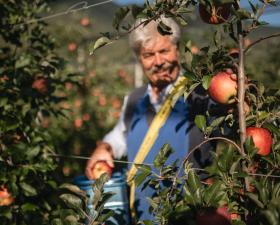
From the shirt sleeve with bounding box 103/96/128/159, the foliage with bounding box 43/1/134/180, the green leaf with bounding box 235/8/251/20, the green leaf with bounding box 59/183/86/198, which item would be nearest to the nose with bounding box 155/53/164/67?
the shirt sleeve with bounding box 103/96/128/159

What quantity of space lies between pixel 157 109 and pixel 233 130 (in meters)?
0.96

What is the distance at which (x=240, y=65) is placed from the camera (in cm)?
112

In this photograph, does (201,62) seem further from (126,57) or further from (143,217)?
(126,57)

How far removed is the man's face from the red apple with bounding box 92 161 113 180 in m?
0.44

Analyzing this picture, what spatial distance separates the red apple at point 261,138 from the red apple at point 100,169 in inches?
38.5

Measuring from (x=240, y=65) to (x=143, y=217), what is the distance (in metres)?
1.09

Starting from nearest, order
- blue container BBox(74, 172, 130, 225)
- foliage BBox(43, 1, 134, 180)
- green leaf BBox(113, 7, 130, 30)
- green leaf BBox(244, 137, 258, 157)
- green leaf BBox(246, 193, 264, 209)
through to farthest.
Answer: green leaf BBox(246, 193, 264, 209) → green leaf BBox(244, 137, 258, 157) → green leaf BBox(113, 7, 130, 30) → blue container BBox(74, 172, 130, 225) → foliage BBox(43, 1, 134, 180)

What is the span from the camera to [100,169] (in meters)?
2.02

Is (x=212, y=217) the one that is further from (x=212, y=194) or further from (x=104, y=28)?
(x=104, y=28)

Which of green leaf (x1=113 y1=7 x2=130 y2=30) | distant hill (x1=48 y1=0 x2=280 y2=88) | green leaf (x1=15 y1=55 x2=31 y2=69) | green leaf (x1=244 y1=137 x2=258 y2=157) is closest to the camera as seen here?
green leaf (x1=244 y1=137 x2=258 y2=157)

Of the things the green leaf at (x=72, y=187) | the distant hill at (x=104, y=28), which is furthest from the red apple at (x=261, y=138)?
the distant hill at (x=104, y=28)

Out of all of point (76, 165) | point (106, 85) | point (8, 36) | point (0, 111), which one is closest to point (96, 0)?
point (106, 85)

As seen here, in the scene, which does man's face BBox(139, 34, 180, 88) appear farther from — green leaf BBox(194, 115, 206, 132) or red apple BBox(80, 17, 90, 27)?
red apple BBox(80, 17, 90, 27)

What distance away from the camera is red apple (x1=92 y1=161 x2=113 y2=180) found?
203cm
